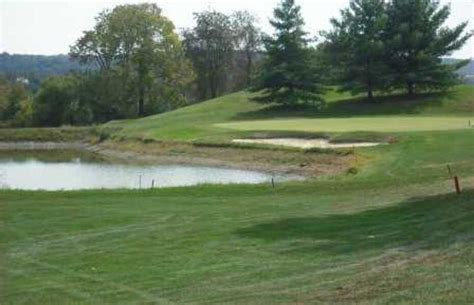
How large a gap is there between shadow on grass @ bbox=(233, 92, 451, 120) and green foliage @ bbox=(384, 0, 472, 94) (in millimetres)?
1338

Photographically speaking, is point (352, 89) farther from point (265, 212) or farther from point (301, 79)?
point (265, 212)

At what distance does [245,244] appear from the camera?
42.9 ft

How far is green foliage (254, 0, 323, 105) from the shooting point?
6397 cm

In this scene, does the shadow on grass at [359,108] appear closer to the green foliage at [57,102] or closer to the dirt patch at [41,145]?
the dirt patch at [41,145]

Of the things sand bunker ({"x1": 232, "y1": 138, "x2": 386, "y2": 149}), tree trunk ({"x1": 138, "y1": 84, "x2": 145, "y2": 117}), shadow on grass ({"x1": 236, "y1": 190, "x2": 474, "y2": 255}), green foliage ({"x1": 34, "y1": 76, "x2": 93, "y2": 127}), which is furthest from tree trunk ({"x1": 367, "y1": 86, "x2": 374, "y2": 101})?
shadow on grass ({"x1": 236, "y1": 190, "x2": 474, "y2": 255})

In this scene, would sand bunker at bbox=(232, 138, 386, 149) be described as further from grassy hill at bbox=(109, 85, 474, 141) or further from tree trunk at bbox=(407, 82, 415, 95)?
tree trunk at bbox=(407, 82, 415, 95)

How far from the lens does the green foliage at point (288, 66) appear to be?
64.0 meters

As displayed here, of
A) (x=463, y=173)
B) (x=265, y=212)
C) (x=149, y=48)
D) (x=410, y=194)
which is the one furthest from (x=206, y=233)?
(x=149, y=48)

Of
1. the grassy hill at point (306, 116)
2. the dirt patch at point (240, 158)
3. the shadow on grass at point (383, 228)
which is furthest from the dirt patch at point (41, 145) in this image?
the shadow on grass at point (383, 228)

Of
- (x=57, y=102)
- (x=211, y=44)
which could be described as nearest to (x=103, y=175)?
(x=57, y=102)

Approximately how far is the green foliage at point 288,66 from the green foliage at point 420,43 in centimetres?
663

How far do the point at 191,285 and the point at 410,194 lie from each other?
867 centimetres

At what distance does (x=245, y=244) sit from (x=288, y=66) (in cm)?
5202

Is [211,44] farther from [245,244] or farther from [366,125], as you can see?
[245,244]
